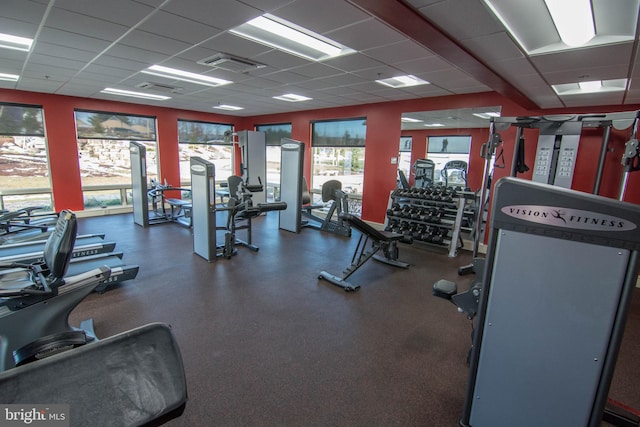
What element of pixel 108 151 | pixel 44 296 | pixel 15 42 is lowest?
pixel 44 296

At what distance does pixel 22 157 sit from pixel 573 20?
8.64 m

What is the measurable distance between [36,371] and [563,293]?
2019mm

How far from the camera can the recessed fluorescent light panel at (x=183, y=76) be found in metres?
4.32

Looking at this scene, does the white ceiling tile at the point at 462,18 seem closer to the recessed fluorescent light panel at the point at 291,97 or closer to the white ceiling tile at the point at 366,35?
the white ceiling tile at the point at 366,35

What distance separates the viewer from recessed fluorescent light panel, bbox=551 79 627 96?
3648 mm

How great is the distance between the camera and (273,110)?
793 cm

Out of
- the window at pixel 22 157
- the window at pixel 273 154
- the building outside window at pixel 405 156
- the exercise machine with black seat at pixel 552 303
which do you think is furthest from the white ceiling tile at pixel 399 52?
the window at pixel 22 157

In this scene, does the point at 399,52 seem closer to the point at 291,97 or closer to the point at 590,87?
the point at 590,87

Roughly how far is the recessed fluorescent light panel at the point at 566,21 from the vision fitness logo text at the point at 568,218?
1.52m

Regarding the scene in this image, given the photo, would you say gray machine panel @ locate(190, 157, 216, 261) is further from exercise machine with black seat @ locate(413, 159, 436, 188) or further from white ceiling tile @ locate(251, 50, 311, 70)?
exercise machine with black seat @ locate(413, 159, 436, 188)

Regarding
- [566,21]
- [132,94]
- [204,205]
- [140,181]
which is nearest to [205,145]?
[132,94]

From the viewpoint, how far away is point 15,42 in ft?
10.8

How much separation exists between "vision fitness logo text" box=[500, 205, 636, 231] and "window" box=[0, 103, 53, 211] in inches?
324

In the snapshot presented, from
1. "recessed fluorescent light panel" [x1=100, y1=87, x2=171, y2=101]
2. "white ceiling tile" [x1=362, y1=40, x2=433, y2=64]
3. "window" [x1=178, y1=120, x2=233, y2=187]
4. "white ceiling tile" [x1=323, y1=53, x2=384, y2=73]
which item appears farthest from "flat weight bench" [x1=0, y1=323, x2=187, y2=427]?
"window" [x1=178, y1=120, x2=233, y2=187]
